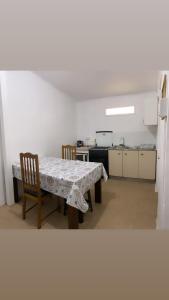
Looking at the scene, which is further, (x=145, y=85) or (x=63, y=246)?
(x=145, y=85)

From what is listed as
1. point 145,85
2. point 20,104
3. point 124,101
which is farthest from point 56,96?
point 145,85

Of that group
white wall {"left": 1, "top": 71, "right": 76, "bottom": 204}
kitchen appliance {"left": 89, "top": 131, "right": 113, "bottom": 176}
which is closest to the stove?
kitchen appliance {"left": 89, "top": 131, "right": 113, "bottom": 176}

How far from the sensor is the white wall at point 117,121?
386 centimetres

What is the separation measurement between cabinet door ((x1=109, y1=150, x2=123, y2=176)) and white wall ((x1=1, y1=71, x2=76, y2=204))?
129 cm

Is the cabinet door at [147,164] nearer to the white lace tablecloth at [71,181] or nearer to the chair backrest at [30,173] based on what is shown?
the white lace tablecloth at [71,181]

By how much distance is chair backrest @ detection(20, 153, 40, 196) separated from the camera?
1977mm

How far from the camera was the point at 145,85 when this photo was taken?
11.0 feet

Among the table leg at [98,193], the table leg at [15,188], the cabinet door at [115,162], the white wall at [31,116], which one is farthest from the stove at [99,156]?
the table leg at [15,188]

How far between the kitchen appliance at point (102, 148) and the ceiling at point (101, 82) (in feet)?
3.43

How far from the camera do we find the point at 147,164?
3445mm

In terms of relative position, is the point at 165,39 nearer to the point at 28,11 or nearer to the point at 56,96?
the point at 28,11

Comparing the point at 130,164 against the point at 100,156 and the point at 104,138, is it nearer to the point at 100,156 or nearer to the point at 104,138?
the point at 100,156

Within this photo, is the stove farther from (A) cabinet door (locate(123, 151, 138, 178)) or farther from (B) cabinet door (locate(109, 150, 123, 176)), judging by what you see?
(A) cabinet door (locate(123, 151, 138, 178))

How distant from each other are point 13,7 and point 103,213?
2.36 metres
